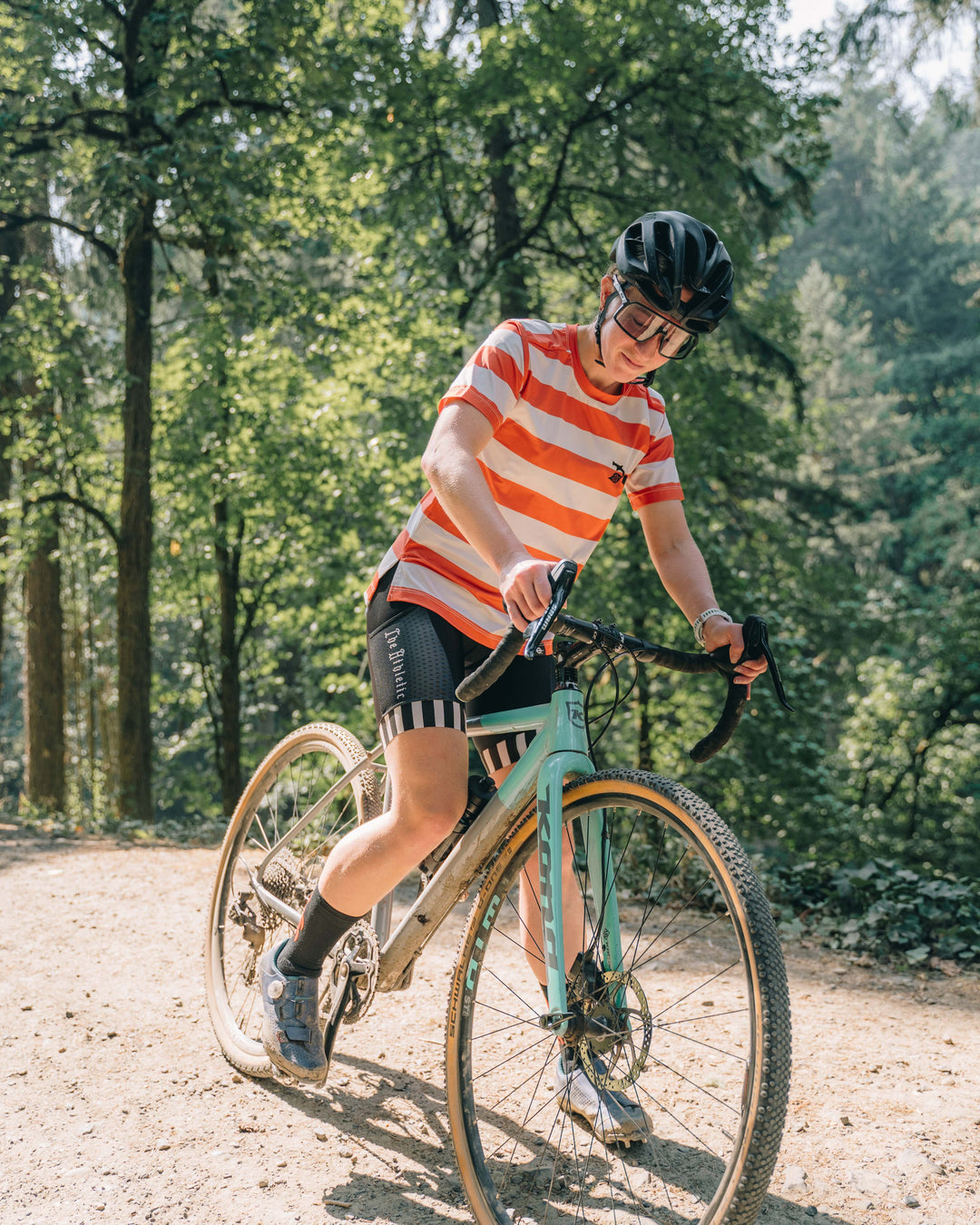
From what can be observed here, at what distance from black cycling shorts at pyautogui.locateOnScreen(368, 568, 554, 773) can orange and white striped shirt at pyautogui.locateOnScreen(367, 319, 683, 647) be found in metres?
0.04

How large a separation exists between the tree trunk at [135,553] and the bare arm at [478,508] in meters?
8.20

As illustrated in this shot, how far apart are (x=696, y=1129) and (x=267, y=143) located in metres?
11.0

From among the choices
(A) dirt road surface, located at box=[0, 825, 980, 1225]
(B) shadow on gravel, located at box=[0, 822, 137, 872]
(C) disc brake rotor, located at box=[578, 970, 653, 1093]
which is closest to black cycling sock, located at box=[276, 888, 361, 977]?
(A) dirt road surface, located at box=[0, 825, 980, 1225]

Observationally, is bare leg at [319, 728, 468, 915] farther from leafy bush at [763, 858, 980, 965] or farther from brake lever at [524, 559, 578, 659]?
leafy bush at [763, 858, 980, 965]


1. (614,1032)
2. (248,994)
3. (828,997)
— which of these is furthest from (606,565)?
(614,1032)

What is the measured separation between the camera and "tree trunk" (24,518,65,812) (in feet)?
35.6

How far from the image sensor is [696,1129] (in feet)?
8.57

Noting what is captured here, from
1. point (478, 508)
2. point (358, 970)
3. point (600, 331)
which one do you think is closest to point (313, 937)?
point (358, 970)

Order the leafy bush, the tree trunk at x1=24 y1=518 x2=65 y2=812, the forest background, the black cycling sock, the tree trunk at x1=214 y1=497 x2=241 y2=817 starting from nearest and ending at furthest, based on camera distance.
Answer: the black cycling sock, the leafy bush, the forest background, the tree trunk at x1=24 y1=518 x2=65 y2=812, the tree trunk at x1=214 y1=497 x2=241 y2=817

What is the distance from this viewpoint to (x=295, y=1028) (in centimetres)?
250

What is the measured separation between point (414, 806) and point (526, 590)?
682 mm

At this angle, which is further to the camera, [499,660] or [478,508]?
[478,508]

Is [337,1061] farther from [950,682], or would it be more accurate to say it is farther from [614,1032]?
[950,682]

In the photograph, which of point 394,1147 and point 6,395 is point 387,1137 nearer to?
point 394,1147
